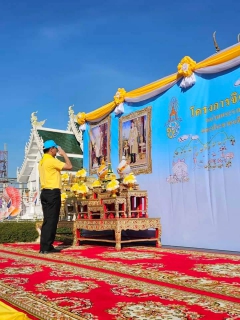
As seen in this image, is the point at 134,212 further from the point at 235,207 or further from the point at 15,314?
the point at 15,314

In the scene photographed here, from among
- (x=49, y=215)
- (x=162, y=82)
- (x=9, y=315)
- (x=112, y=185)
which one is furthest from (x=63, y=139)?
(x=9, y=315)

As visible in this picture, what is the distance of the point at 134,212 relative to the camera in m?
6.37

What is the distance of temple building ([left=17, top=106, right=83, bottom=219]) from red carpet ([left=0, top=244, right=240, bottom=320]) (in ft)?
26.6

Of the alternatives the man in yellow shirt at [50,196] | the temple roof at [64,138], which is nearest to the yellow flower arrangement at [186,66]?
the man in yellow shirt at [50,196]

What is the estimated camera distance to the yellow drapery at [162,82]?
5238mm

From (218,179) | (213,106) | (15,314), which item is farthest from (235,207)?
(15,314)

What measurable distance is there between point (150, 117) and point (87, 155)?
2.22m

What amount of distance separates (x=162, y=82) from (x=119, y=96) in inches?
47.9

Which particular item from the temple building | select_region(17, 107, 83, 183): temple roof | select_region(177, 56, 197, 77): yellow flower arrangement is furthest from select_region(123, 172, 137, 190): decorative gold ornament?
select_region(17, 107, 83, 183): temple roof

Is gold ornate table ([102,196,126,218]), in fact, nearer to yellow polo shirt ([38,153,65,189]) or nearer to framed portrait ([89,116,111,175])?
yellow polo shirt ([38,153,65,189])

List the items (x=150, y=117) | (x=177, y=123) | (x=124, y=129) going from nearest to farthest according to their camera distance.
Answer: (x=177, y=123)
(x=150, y=117)
(x=124, y=129)

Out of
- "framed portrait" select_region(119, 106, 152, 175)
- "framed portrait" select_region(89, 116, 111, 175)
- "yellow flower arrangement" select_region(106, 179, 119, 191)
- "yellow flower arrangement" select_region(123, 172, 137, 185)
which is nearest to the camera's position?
"yellow flower arrangement" select_region(106, 179, 119, 191)

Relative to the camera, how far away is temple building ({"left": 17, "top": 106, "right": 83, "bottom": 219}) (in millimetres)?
12367

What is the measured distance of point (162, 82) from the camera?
21.1 ft
